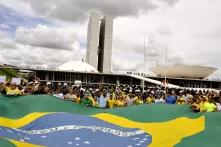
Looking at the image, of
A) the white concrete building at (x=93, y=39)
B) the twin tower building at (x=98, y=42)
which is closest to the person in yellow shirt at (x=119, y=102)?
the twin tower building at (x=98, y=42)

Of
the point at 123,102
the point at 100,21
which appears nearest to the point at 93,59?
the point at 100,21

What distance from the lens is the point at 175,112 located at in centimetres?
1054

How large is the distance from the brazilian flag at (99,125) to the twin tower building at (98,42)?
462 feet

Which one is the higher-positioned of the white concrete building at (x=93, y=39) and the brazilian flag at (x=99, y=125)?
the white concrete building at (x=93, y=39)

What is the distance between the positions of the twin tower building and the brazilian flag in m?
141

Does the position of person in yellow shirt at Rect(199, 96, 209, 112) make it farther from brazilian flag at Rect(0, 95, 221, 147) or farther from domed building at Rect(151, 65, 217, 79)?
domed building at Rect(151, 65, 217, 79)

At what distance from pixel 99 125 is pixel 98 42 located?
149 m

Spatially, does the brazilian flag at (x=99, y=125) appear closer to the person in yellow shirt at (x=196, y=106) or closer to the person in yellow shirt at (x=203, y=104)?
the person in yellow shirt at (x=196, y=106)

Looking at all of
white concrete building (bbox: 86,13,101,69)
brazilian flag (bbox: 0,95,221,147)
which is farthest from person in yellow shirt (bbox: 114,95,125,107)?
white concrete building (bbox: 86,13,101,69)

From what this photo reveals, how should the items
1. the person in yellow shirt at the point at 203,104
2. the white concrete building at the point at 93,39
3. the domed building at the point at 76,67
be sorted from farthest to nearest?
1. the white concrete building at the point at 93,39
2. the domed building at the point at 76,67
3. the person in yellow shirt at the point at 203,104

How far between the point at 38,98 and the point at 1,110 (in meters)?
1.15

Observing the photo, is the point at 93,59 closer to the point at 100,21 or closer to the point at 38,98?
the point at 100,21

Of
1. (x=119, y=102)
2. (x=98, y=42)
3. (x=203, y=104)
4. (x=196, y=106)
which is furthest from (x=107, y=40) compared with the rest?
(x=196, y=106)

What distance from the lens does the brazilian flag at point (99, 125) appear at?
352 inches
